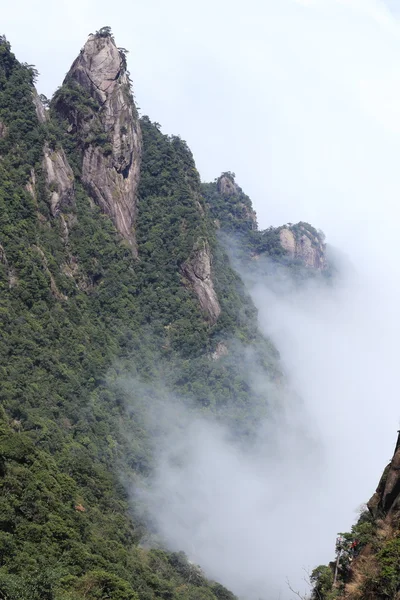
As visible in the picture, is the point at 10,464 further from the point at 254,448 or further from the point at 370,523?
the point at 254,448

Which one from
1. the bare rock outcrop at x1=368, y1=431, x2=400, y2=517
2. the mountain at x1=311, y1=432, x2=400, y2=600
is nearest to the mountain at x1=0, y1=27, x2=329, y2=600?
the mountain at x1=311, y1=432, x2=400, y2=600

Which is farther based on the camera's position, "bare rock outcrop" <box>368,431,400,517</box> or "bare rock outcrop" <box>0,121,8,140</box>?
"bare rock outcrop" <box>0,121,8,140</box>

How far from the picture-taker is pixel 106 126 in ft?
626

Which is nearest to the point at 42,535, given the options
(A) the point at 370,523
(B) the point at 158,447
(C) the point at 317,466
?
(A) the point at 370,523

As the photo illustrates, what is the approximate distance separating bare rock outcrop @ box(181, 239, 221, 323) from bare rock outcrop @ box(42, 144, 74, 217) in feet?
107

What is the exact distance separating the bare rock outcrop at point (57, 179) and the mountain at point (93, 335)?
0.39m

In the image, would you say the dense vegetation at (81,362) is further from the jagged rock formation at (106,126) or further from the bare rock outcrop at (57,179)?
the jagged rock formation at (106,126)

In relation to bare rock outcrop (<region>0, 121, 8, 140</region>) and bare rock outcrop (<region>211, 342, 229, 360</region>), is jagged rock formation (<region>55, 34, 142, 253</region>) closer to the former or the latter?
bare rock outcrop (<region>0, 121, 8, 140</region>)

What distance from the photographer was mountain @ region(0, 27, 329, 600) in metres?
87.7

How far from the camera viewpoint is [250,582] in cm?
13100

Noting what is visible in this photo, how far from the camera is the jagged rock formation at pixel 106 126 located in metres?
186

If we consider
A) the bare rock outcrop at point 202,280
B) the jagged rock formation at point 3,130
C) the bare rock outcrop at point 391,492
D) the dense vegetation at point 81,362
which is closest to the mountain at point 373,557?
the bare rock outcrop at point 391,492

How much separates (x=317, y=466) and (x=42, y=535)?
124 metres

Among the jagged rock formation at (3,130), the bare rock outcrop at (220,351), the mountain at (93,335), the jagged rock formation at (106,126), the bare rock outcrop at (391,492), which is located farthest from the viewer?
the jagged rock formation at (106,126)
